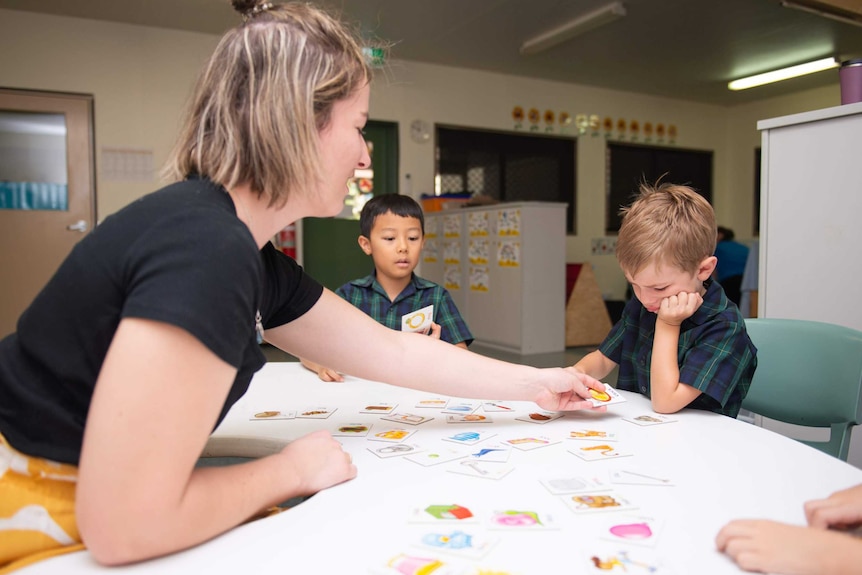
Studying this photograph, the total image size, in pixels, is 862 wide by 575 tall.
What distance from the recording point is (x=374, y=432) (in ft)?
3.43

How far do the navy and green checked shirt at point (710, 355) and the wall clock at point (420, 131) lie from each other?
5.17 meters

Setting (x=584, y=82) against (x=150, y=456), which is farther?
(x=584, y=82)

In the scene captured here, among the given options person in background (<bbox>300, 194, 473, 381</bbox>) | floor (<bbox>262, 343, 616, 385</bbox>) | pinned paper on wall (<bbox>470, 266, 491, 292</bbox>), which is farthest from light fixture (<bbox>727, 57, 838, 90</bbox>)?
person in background (<bbox>300, 194, 473, 381</bbox>)

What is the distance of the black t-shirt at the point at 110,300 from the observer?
60cm

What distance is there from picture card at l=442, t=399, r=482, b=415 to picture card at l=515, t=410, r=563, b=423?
0.11m

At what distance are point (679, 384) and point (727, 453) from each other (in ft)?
0.83

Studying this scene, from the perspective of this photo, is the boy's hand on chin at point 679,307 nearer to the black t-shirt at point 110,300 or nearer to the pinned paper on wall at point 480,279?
the black t-shirt at point 110,300

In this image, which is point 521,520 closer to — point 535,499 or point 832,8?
point 535,499

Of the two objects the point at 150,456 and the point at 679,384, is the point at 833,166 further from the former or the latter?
the point at 150,456

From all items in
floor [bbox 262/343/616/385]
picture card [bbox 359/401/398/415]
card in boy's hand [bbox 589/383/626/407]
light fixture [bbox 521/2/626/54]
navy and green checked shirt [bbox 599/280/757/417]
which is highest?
light fixture [bbox 521/2/626/54]

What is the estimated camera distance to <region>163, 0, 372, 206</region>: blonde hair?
0.74 meters

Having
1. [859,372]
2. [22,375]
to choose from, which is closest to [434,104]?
[859,372]

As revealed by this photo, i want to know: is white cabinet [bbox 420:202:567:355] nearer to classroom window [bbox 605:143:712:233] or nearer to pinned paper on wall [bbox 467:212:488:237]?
pinned paper on wall [bbox 467:212:488:237]

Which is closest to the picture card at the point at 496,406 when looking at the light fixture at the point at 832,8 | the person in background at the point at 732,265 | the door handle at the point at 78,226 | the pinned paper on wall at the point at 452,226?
the light fixture at the point at 832,8
